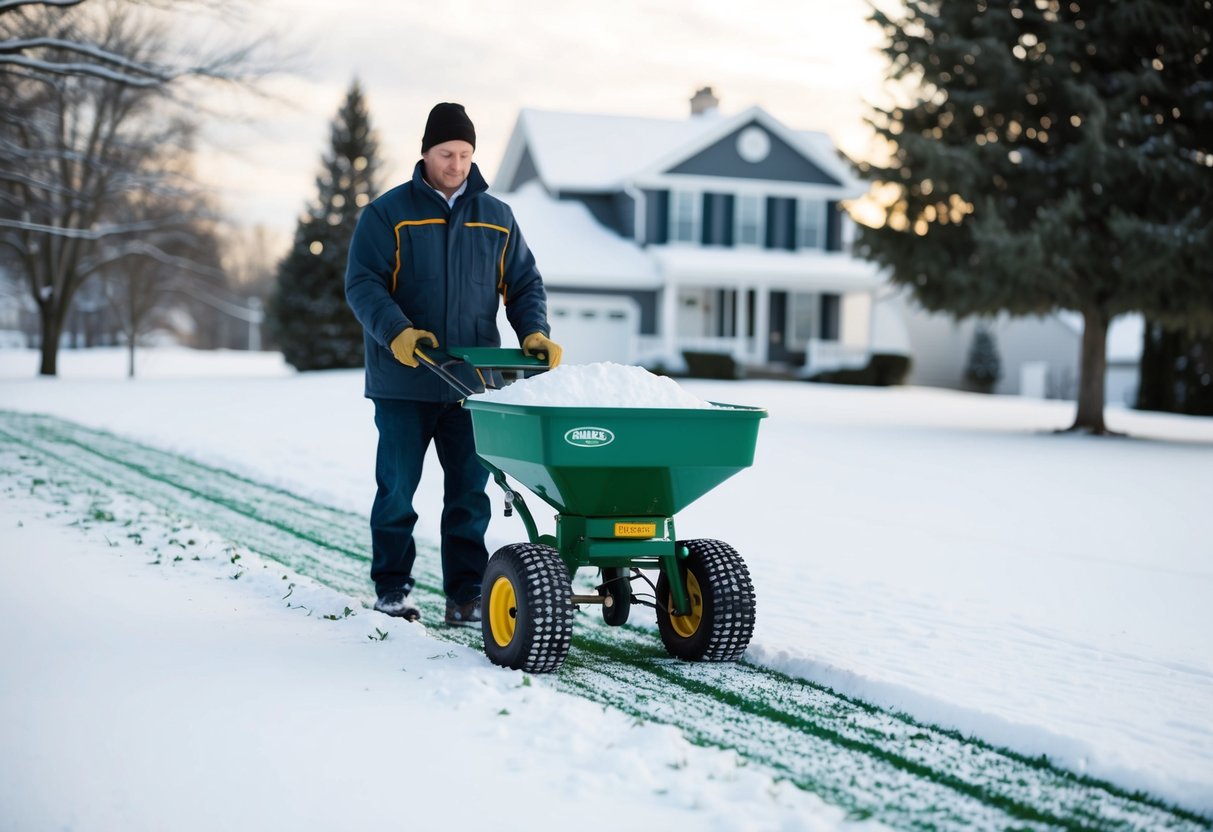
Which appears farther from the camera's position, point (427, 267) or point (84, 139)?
point (84, 139)

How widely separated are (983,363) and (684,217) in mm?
10861

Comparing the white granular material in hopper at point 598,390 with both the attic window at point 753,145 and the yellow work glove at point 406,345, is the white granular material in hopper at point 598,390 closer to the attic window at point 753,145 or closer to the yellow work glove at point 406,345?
the yellow work glove at point 406,345

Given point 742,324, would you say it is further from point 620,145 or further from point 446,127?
point 446,127

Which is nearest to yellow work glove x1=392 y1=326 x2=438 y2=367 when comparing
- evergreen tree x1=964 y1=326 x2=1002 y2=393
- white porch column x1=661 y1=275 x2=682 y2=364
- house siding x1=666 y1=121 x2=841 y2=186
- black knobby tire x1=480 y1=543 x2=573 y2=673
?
black knobby tire x1=480 y1=543 x2=573 y2=673

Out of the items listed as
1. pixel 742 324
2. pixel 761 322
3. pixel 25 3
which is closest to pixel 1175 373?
pixel 761 322

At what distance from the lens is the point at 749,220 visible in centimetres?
3141

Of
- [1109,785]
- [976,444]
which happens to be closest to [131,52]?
[976,444]

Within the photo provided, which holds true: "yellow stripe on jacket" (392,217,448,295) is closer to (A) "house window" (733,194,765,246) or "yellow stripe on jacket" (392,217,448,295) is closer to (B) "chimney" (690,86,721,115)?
(A) "house window" (733,194,765,246)

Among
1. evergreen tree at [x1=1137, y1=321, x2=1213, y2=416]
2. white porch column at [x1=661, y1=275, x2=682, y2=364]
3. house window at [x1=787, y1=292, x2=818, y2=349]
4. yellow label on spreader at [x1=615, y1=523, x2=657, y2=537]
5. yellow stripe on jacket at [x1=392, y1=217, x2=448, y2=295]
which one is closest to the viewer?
yellow label on spreader at [x1=615, y1=523, x2=657, y2=537]

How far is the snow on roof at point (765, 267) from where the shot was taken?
2931 cm

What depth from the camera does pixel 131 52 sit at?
21391 millimetres

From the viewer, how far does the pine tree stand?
111ft

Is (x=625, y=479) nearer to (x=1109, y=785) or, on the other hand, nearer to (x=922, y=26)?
(x=1109, y=785)

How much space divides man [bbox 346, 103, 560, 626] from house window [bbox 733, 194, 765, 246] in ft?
86.6
